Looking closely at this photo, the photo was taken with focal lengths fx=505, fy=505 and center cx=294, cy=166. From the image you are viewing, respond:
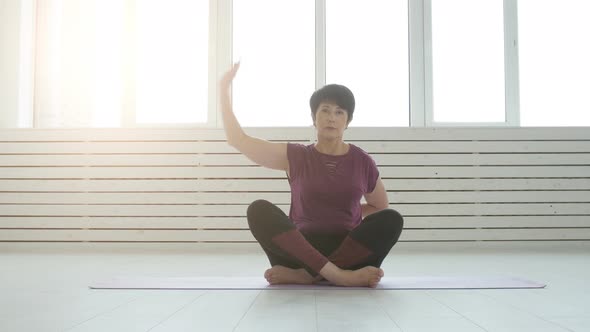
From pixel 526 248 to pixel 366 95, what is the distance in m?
1.86

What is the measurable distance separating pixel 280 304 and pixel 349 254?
45 cm

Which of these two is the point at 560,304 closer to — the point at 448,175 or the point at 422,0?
the point at 448,175

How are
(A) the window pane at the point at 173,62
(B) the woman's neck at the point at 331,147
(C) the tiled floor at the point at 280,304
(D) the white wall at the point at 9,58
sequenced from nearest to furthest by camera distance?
(C) the tiled floor at the point at 280,304
(B) the woman's neck at the point at 331,147
(D) the white wall at the point at 9,58
(A) the window pane at the point at 173,62

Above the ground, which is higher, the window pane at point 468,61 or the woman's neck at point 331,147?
the window pane at point 468,61

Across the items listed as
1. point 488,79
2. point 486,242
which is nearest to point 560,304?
point 486,242

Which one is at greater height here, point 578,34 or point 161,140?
point 578,34

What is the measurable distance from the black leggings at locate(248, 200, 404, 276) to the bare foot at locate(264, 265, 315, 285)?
4cm

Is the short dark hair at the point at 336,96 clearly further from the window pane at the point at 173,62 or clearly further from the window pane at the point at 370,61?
the window pane at the point at 173,62

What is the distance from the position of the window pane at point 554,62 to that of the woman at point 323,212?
3.07 metres

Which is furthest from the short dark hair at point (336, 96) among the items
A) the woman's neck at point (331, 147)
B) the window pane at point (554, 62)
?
the window pane at point (554, 62)

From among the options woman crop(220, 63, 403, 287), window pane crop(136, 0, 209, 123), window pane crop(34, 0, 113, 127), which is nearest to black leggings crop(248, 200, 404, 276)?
woman crop(220, 63, 403, 287)

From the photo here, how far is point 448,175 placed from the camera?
13.9 feet

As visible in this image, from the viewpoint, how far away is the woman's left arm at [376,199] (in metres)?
2.26

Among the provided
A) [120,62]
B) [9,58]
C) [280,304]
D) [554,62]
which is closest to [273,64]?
[120,62]
